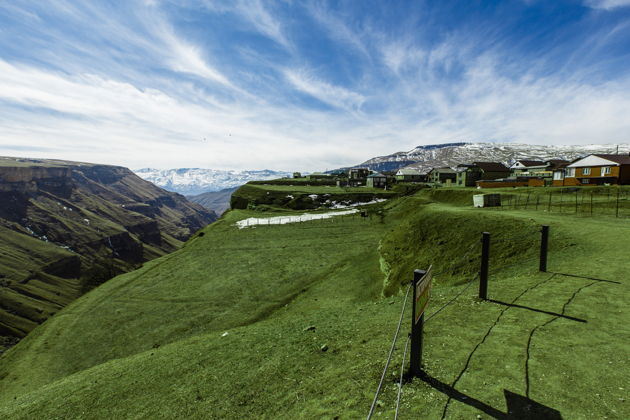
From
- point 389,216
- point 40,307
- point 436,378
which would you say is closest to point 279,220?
point 389,216

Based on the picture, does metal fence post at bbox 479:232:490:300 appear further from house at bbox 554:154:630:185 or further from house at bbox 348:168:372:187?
house at bbox 348:168:372:187

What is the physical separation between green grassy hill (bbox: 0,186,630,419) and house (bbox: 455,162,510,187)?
8229cm

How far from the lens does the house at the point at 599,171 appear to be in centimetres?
5938

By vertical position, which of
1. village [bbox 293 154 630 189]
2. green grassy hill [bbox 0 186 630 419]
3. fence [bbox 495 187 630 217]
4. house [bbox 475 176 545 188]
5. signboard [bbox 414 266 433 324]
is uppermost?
village [bbox 293 154 630 189]

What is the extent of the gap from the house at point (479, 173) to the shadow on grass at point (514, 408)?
369 feet

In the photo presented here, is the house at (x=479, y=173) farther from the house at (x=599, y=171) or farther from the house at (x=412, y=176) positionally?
the house at (x=412, y=176)

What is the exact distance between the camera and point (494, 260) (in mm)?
21859

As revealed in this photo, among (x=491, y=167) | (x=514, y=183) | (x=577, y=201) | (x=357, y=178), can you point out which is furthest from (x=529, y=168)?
(x=577, y=201)

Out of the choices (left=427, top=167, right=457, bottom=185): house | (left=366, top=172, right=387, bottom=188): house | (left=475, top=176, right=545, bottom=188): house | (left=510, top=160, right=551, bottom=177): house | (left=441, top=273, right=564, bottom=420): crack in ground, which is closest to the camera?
(left=441, top=273, right=564, bottom=420): crack in ground

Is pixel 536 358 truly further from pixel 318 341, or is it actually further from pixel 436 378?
pixel 318 341

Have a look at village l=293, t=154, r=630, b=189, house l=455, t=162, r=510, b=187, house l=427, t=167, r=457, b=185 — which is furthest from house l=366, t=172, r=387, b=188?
house l=455, t=162, r=510, b=187

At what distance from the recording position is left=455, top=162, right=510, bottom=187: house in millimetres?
105875

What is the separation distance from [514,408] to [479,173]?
116918mm

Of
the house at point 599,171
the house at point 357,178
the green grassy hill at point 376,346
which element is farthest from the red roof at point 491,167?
the green grassy hill at point 376,346
